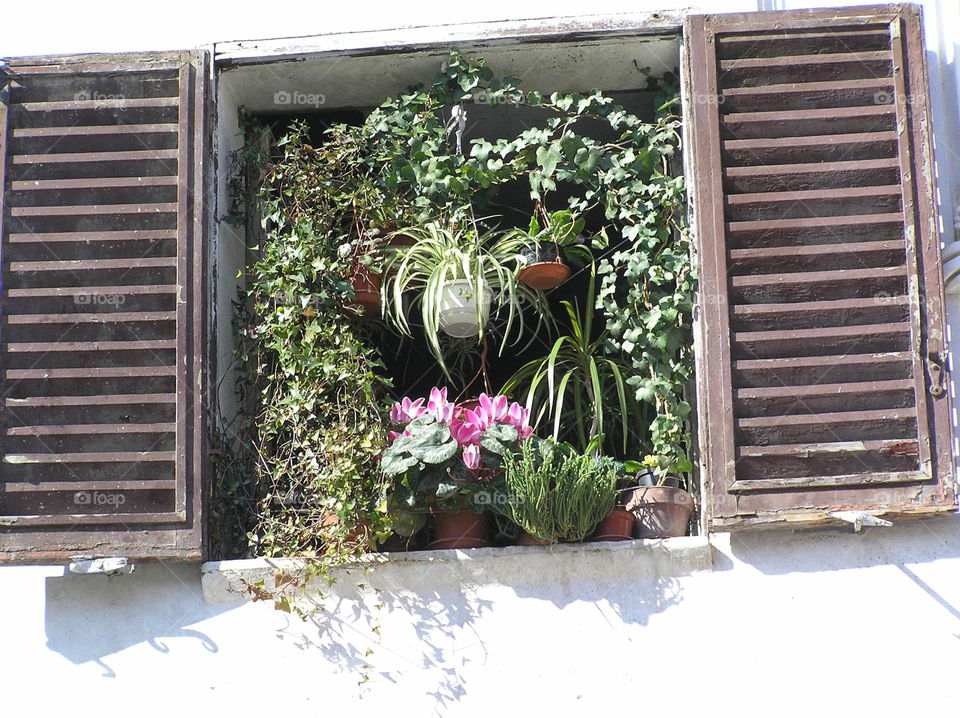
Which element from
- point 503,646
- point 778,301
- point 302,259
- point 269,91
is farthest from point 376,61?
point 503,646

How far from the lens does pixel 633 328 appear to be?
13.6ft

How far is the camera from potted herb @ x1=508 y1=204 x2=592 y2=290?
4.32 meters

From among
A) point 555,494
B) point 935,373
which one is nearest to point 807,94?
point 935,373

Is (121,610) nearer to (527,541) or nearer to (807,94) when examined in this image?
(527,541)

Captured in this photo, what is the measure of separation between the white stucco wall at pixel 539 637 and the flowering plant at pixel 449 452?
19 centimetres

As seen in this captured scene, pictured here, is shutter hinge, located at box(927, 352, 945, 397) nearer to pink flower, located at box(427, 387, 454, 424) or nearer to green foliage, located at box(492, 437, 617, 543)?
green foliage, located at box(492, 437, 617, 543)

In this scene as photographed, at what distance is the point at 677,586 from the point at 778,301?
0.86 meters

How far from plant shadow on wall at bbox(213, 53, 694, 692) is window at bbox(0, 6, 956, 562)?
0.20 meters

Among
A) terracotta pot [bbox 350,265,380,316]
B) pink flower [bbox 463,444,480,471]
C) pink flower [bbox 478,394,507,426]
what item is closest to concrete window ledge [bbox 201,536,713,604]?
pink flower [bbox 463,444,480,471]

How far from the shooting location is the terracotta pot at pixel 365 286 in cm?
422

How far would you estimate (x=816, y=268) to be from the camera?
3930 mm

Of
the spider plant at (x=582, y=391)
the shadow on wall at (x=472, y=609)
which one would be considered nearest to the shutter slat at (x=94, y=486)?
the shadow on wall at (x=472, y=609)

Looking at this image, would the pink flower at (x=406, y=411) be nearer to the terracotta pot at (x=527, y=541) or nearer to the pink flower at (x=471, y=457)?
the pink flower at (x=471, y=457)

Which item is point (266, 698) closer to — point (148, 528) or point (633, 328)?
point (148, 528)
